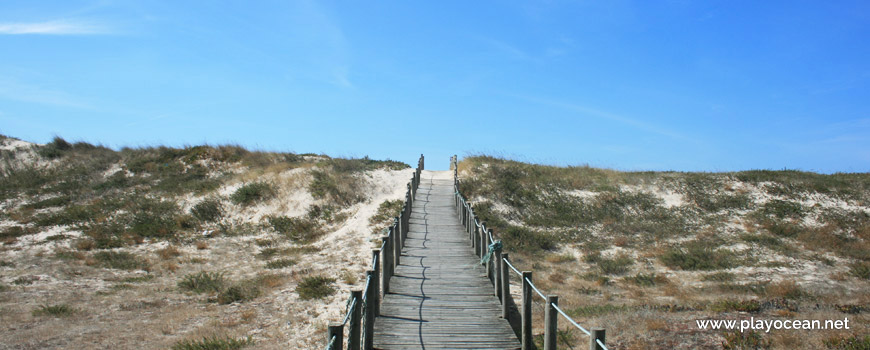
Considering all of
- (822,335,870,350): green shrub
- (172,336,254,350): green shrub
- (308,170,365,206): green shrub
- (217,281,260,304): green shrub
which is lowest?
(172,336,254,350): green shrub

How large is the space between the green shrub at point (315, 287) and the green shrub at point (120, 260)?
798 cm

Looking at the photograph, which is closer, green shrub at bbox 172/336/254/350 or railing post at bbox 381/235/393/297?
green shrub at bbox 172/336/254/350

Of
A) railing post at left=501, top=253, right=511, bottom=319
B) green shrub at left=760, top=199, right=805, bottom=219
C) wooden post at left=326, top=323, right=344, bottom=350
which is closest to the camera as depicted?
wooden post at left=326, top=323, right=344, bottom=350

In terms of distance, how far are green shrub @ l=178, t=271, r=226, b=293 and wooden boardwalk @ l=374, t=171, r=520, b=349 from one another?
6334 millimetres

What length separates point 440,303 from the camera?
35.4ft

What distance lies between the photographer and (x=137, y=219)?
25.5 metres

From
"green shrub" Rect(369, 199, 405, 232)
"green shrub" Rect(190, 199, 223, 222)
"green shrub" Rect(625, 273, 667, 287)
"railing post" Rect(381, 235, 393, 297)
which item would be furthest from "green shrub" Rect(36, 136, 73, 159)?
"green shrub" Rect(625, 273, 667, 287)

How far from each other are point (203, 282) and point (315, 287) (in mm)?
4472

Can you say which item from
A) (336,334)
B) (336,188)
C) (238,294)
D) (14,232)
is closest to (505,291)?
(336,334)

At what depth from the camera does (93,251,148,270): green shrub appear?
62.1 feet

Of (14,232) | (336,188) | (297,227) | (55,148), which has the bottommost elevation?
(14,232)

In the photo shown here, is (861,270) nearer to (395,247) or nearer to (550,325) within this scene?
(395,247)

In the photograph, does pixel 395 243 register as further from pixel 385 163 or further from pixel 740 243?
pixel 385 163

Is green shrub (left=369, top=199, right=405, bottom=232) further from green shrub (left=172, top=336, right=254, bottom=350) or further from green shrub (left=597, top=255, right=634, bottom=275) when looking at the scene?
green shrub (left=172, top=336, right=254, bottom=350)
